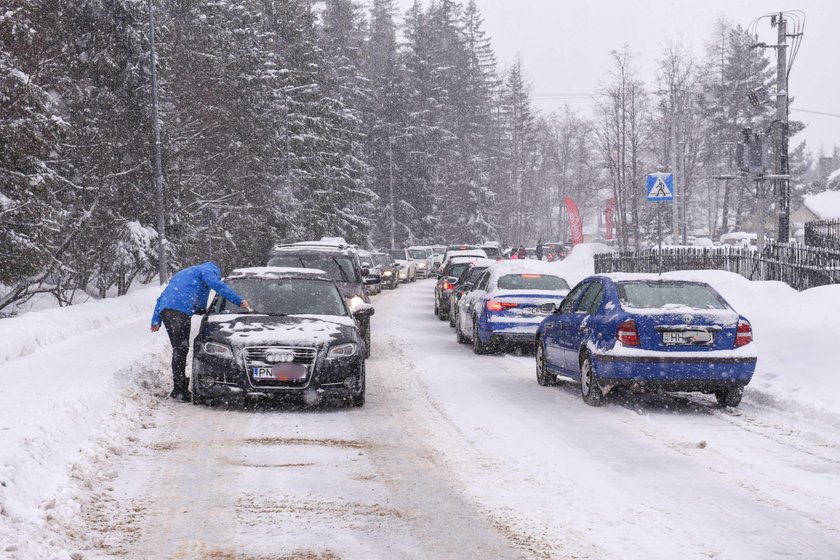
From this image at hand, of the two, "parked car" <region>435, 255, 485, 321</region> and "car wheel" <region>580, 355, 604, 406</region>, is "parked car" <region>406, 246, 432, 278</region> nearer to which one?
"parked car" <region>435, 255, 485, 321</region>

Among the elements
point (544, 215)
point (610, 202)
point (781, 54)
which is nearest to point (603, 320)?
point (781, 54)

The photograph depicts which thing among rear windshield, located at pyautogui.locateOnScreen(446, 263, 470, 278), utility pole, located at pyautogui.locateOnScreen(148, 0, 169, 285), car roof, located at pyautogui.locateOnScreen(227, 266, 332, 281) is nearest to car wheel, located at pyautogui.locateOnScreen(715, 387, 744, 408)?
car roof, located at pyautogui.locateOnScreen(227, 266, 332, 281)

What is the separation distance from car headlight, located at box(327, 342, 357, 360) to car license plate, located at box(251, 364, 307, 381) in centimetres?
34

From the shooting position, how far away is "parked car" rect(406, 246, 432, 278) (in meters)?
63.5

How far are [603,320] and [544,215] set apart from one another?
144 metres

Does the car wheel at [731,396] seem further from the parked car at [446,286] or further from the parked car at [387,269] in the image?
the parked car at [387,269]

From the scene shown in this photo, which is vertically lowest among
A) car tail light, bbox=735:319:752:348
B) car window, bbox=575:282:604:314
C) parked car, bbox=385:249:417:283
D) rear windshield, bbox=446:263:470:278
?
parked car, bbox=385:249:417:283

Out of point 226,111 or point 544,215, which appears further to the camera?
point 544,215

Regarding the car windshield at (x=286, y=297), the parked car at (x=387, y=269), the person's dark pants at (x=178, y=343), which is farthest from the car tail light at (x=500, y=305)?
the parked car at (x=387, y=269)

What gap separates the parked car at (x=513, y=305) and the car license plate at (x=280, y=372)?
7.10 meters

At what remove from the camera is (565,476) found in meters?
7.95

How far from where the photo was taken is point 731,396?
11.9 meters

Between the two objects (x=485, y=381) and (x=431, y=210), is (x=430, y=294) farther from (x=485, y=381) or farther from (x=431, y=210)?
(x=431, y=210)

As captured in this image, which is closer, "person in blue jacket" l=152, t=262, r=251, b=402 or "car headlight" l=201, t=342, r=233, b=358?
"car headlight" l=201, t=342, r=233, b=358
